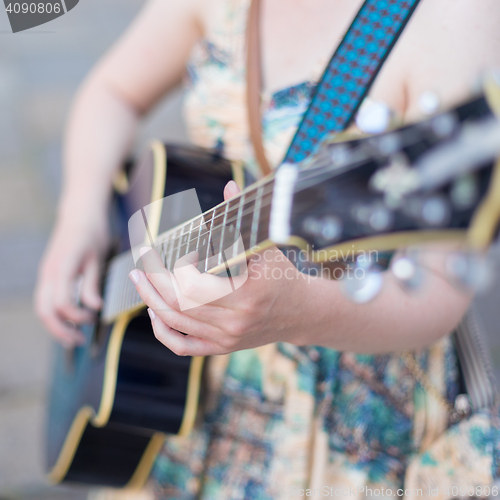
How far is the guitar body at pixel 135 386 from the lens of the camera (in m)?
0.49

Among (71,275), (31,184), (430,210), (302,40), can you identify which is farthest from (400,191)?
(31,184)

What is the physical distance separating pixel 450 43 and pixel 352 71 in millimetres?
73

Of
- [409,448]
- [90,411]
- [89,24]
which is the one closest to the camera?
[409,448]

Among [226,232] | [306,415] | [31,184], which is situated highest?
[226,232]

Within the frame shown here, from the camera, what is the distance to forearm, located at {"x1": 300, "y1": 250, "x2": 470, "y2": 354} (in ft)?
0.95

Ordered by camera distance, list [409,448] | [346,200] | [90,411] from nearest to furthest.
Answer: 1. [346,200]
2. [409,448]
3. [90,411]

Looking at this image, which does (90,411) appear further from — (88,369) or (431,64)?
(431,64)

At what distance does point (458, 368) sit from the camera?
477mm

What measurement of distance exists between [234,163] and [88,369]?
354mm

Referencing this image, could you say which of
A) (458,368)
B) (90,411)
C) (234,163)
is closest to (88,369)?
(90,411)

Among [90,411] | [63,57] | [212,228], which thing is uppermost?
[212,228]

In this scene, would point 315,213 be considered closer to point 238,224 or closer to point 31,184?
point 238,224

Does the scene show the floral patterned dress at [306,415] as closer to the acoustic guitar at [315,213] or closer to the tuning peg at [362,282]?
the acoustic guitar at [315,213]

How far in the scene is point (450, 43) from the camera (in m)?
0.28
